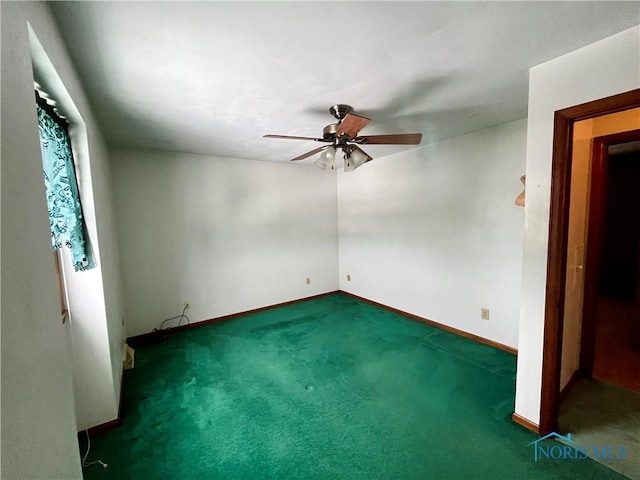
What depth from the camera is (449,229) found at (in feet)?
10.7

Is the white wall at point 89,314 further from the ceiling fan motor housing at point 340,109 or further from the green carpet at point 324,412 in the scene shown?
the ceiling fan motor housing at point 340,109

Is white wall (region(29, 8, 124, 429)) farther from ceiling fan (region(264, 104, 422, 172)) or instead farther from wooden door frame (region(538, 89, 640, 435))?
wooden door frame (region(538, 89, 640, 435))

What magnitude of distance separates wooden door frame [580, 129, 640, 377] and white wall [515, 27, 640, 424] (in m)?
0.94

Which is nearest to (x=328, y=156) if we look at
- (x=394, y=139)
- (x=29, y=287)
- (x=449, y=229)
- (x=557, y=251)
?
(x=394, y=139)

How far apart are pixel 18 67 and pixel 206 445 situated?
209 cm

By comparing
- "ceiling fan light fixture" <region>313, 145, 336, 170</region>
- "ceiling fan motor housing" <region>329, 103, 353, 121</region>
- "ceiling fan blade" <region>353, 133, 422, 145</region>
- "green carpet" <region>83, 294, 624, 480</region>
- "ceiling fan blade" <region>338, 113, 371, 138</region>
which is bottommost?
"green carpet" <region>83, 294, 624, 480</region>

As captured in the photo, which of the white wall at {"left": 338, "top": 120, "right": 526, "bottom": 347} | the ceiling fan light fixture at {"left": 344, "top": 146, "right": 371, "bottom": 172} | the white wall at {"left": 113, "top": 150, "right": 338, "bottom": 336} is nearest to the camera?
the ceiling fan light fixture at {"left": 344, "top": 146, "right": 371, "bottom": 172}

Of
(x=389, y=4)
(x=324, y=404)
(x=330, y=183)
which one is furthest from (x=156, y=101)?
(x=330, y=183)

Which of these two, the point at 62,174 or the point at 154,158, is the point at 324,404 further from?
the point at 154,158

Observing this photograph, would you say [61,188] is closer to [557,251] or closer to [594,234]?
[557,251]

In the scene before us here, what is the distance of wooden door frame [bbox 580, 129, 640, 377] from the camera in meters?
2.12

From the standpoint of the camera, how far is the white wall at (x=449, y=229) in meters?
2.75

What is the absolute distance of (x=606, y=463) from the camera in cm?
156

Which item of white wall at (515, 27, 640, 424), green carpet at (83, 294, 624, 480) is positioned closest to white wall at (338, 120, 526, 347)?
green carpet at (83, 294, 624, 480)
